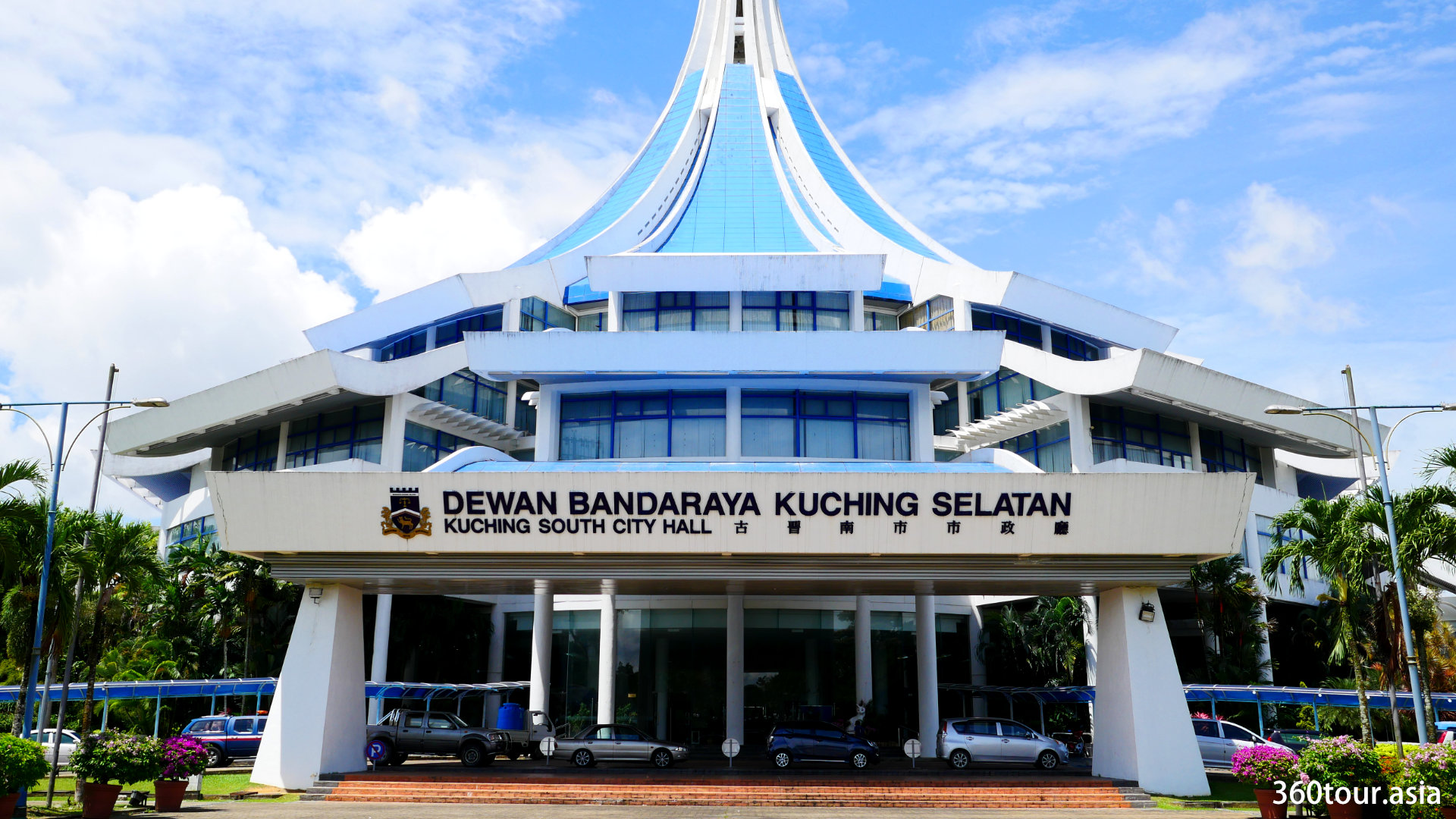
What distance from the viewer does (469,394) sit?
4294 centimetres

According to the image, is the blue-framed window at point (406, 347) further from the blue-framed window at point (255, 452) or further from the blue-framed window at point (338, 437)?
the blue-framed window at point (255, 452)

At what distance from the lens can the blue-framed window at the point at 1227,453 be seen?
4219 cm

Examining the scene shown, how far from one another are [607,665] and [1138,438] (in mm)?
20230

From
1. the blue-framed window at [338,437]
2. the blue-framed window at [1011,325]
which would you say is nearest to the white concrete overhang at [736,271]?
the blue-framed window at [1011,325]

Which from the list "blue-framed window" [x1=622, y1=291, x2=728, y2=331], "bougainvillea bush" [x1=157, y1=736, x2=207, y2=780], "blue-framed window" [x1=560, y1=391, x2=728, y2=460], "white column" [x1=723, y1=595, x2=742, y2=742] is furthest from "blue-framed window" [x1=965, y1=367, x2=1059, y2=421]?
"bougainvillea bush" [x1=157, y1=736, x2=207, y2=780]

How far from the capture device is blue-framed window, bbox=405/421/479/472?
40.8 meters

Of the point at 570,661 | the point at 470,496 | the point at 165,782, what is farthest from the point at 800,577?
the point at 570,661

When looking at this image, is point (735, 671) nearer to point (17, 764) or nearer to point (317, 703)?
point (317, 703)

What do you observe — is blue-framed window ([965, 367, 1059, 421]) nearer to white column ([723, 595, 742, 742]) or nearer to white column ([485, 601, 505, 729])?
white column ([723, 595, 742, 742])

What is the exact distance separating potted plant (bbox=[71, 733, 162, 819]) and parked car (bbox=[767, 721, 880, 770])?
13752mm

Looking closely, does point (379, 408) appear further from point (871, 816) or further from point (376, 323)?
point (871, 816)

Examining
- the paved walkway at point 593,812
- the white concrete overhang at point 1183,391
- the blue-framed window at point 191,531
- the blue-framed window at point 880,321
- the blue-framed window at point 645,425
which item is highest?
the blue-framed window at point 880,321

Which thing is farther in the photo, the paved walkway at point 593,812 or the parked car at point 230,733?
the parked car at point 230,733

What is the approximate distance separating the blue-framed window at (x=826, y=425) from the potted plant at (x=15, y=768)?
21116 millimetres
